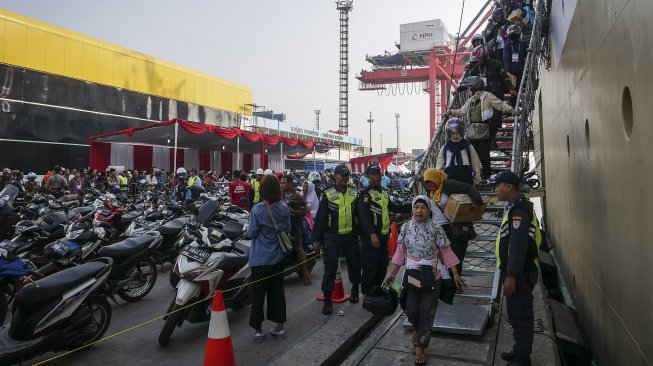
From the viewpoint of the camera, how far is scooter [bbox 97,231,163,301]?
5.39 meters

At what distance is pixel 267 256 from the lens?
4.69 m

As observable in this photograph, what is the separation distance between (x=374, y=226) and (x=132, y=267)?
3084mm

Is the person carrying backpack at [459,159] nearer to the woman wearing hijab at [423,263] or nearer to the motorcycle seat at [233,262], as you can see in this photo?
the woman wearing hijab at [423,263]

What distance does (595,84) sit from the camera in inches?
154

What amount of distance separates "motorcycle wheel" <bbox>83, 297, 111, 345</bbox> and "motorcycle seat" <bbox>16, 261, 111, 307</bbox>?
0.32 metres

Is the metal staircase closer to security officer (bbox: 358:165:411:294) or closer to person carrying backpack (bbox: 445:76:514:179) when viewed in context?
person carrying backpack (bbox: 445:76:514:179)

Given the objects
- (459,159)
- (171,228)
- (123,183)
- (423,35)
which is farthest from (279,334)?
(423,35)

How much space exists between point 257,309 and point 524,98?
5455mm

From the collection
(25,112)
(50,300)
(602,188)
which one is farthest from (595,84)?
(25,112)

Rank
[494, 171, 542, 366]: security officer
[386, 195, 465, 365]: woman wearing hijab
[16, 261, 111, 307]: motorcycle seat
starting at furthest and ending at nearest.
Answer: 1. [386, 195, 465, 365]: woman wearing hijab
2. [16, 261, 111, 307]: motorcycle seat
3. [494, 171, 542, 366]: security officer

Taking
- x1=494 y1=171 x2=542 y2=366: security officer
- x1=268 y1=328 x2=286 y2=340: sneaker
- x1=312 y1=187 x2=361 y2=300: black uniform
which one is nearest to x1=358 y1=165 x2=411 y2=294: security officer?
x1=312 y1=187 x2=361 y2=300: black uniform

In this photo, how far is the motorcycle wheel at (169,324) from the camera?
458 cm

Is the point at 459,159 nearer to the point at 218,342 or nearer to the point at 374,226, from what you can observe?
the point at 374,226

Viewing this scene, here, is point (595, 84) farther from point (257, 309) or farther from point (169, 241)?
point (169, 241)
